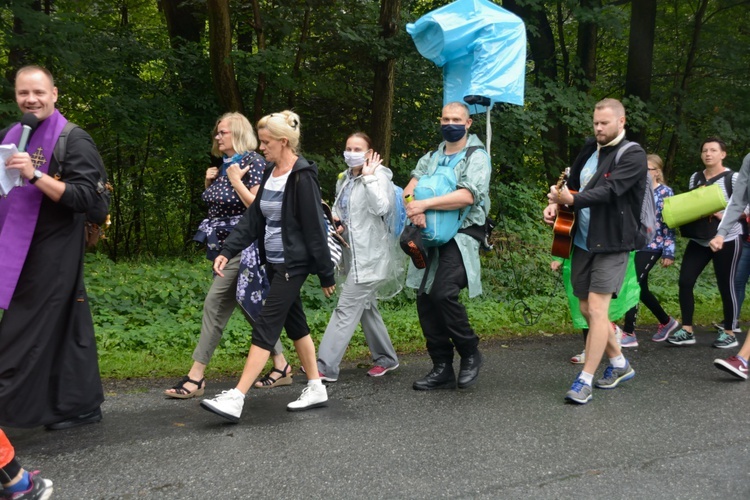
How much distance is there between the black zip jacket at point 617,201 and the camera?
5.62m

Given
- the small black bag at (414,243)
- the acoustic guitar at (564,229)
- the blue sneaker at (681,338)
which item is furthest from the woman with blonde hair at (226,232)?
the blue sneaker at (681,338)

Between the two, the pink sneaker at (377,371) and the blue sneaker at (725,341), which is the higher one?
the pink sneaker at (377,371)

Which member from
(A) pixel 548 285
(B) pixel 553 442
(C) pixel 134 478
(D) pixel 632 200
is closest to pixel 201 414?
(C) pixel 134 478

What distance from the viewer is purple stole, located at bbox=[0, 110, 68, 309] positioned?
4.52 m

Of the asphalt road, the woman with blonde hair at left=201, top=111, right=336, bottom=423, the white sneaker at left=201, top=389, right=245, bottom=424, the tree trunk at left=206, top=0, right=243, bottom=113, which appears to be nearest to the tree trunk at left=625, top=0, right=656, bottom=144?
the tree trunk at left=206, top=0, right=243, bottom=113

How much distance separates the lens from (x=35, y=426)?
15.1 feet

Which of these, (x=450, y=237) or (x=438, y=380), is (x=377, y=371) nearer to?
(x=438, y=380)

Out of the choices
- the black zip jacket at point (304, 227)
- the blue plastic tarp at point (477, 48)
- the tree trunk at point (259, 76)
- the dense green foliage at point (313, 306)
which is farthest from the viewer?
the tree trunk at point (259, 76)

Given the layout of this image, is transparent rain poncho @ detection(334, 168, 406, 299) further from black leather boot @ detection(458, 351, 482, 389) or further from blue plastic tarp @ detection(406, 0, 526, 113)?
blue plastic tarp @ detection(406, 0, 526, 113)

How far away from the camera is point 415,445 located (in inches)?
184

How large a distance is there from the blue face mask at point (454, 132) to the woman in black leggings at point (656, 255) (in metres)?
2.71

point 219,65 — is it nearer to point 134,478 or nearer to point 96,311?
point 96,311

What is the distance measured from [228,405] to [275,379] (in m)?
1.35

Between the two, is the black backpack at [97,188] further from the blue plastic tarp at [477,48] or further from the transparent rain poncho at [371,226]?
the blue plastic tarp at [477,48]
